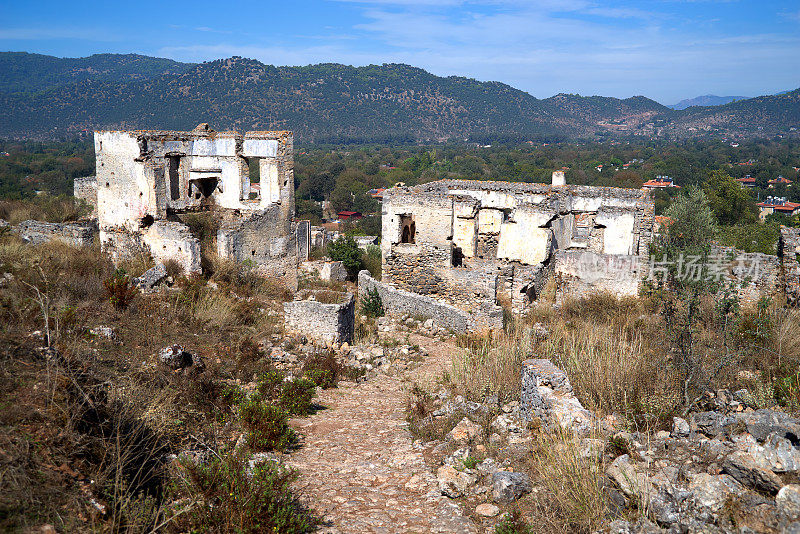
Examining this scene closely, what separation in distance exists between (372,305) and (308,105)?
11969 centimetres

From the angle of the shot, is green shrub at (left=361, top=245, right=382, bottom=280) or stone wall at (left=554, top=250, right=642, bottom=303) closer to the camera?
stone wall at (left=554, top=250, right=642, bottom=303)

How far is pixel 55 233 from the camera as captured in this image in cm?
1516

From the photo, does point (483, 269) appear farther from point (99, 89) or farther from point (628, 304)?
point (99, 89)

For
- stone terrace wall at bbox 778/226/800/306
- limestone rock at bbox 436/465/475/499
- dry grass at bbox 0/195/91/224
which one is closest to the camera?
limestone rock at bbox 436/465/475/499

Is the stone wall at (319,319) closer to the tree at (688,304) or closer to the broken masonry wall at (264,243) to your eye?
the broken masonry wall at (264,243)

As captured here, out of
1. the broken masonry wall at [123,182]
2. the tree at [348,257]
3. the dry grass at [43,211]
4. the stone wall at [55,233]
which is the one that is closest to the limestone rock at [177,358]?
the broken masonry wall at [123,182]

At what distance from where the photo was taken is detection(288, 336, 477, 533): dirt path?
493 centimetres

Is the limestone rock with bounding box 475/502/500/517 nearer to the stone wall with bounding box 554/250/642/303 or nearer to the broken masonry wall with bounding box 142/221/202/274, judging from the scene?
the stone wall with bounding box 554/250/642/303

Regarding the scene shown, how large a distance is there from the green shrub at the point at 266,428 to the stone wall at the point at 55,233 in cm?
1038

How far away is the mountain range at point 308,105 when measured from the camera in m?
97.8

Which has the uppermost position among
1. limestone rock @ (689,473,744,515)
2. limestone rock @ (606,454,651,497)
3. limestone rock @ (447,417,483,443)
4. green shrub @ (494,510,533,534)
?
limestone rock @ (689,473,744,515)

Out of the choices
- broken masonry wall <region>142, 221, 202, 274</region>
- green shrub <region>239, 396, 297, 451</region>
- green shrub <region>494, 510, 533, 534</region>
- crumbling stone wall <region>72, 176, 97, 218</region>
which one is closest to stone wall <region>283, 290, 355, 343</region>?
broken masonry wall <region>142, 221, 202, 274</region>

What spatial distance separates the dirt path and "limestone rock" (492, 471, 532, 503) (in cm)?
38

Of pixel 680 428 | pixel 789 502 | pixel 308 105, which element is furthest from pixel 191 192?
pixel 308 105
